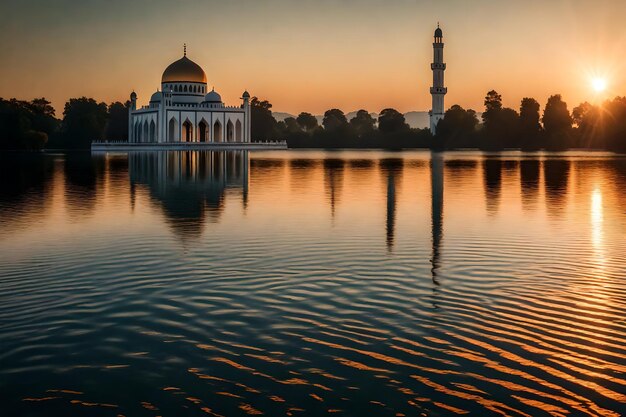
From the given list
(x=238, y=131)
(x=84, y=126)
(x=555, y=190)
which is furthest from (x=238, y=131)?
(x=555, y=190)

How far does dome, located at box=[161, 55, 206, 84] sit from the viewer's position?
14662cm

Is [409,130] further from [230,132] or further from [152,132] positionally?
[152,132]

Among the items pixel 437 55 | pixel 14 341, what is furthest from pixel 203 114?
pixel 14 341

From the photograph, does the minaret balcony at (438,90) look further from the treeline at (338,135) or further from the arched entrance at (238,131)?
the arched entrance at (238,131)

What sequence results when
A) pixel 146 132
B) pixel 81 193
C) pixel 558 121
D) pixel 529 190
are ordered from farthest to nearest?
pixel 146 132 → pixel 558 121 → pixel 529 190 → pixel 81 193

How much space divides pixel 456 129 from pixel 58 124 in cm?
9294

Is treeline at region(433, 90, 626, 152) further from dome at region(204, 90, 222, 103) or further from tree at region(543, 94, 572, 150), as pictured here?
dome at region(204, 90, 222, 103)

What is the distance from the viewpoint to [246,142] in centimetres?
15288

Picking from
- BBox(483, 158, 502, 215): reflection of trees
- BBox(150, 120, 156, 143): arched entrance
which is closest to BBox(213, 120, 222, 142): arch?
BBox(150, 120, 156, 143): arched entrance

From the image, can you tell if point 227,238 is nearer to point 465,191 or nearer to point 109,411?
point 109,411

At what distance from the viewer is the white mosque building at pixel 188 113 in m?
145

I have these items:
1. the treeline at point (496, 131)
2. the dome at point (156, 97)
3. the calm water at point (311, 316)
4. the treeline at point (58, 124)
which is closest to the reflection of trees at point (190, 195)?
the calm water at point (311, 316)

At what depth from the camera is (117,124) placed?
173875mm

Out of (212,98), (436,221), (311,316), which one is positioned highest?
(212,98)
